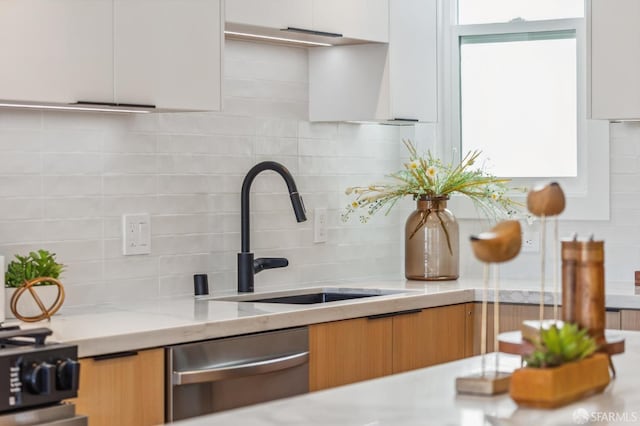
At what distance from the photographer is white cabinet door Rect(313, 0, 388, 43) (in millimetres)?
3883

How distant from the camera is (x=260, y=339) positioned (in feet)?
10.4

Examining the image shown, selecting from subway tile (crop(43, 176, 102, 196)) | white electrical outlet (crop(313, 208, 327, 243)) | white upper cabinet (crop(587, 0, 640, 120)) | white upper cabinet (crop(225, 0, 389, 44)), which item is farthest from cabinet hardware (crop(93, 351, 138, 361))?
white upper cabinet (crop(587, 0, 640, 120))

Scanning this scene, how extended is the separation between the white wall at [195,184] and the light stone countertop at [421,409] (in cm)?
165

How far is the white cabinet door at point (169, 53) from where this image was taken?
3152mm

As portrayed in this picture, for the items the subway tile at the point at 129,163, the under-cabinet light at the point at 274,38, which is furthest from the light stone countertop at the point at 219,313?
the under-cabinet light at the point at 274,38

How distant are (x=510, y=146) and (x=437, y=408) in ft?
9.87

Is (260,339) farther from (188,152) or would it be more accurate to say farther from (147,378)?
(188,152)

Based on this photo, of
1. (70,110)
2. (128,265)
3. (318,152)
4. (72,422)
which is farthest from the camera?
(318,152)

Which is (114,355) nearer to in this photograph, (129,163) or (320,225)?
(129,163)

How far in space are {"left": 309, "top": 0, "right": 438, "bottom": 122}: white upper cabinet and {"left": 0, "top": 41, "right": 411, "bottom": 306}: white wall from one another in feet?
0.33

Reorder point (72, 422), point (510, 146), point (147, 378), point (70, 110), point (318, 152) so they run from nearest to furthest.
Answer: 1. point (72, 422)
2. point (147, 378)
3. point (70, 110)
4. point (318, 152)
5. point (510, 146)

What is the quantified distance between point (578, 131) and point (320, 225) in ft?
3.81

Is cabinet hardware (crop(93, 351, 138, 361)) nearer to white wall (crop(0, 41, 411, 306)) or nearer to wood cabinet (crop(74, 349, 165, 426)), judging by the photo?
wood cabinet (crop(74, 349, 165, 426))

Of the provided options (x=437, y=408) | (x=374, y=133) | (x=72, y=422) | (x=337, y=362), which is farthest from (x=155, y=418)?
(x=374, y=133)
